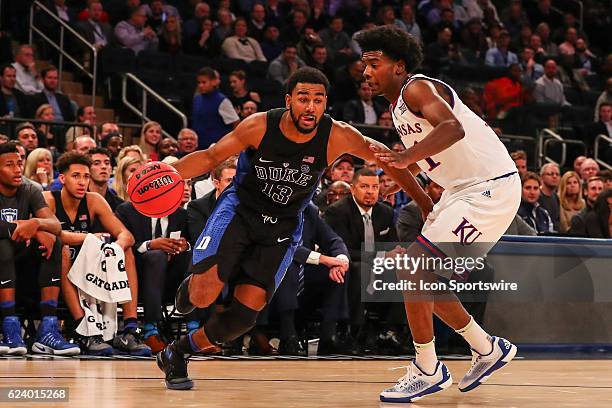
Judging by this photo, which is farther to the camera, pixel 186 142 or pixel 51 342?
pixel 186 142

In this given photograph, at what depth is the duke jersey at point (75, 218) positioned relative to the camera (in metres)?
8.00

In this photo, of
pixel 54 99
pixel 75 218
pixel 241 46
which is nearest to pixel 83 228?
pixel 75 218

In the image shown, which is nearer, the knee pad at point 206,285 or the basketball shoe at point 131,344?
the knee pad at point 206,285

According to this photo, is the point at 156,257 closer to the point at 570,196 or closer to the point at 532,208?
the point at 532,208

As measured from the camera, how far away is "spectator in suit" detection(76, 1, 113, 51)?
13.0 meters

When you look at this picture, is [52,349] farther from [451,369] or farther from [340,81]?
[340,81]

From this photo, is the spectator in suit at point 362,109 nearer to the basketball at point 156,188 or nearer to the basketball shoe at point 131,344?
the basketball shoe at point 131,344

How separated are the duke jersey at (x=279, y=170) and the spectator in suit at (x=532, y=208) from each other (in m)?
5.50

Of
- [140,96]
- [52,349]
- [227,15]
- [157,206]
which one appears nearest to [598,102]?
[227,15]

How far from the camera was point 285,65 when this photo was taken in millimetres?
14062

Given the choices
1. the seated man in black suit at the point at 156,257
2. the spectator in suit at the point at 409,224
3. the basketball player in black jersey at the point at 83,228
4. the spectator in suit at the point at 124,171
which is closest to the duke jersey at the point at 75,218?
the basketball player in black jersey at the point at 83,228

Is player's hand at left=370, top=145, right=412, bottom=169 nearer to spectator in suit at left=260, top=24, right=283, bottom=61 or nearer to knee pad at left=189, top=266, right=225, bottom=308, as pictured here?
knee pad at left=189, top=266, right=225, bottom=308

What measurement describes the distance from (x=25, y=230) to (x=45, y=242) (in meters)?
0.17

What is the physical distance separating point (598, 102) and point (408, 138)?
36.6 feet
